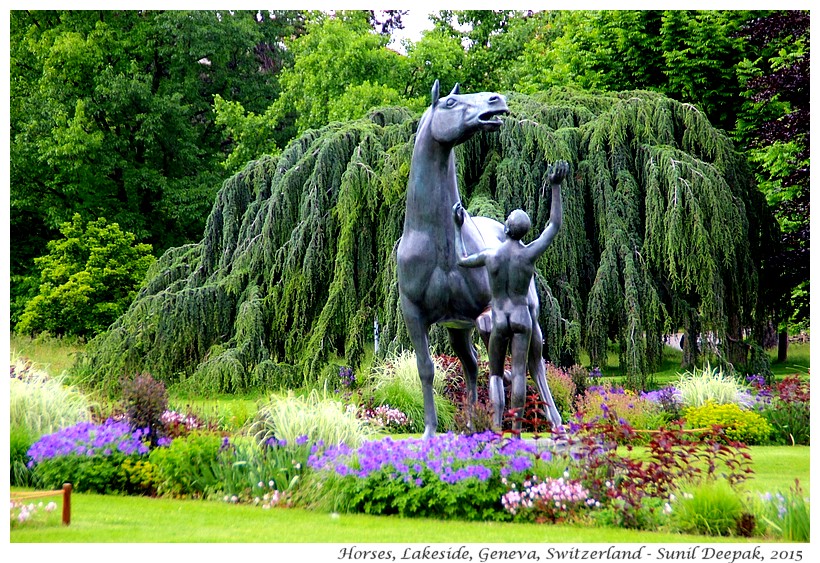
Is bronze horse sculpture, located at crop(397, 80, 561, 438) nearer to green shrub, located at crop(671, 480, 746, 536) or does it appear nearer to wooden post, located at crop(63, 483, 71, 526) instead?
green shrub, located at crop(671, 480, 746, 536)

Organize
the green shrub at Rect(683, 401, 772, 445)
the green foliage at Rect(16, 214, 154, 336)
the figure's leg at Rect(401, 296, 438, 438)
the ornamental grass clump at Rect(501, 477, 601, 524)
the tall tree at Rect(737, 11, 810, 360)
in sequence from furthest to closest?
the green foliage at Rect(16, 214, 154, 336) < the tall tree at Rect(737, 11, 810, 360) < the green shrub at Rect(683, 401, 772, 445) < the figure's leg at Rect(401, 296, 438, 438) < the ornamental grass clump at Rect(501, 477, 601, 524)

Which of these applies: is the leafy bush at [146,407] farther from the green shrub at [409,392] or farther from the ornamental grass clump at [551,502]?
the green shrub at [409,392]

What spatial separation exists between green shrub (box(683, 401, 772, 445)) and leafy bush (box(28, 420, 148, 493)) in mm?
5929

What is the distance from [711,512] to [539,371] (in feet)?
7.88

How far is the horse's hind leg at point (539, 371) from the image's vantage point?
26.4 ft

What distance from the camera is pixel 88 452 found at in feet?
25.7

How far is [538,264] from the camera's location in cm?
1402

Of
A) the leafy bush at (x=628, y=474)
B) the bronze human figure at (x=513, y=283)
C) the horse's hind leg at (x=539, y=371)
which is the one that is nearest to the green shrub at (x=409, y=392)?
the horse's hind leg at (x=539, y=371)

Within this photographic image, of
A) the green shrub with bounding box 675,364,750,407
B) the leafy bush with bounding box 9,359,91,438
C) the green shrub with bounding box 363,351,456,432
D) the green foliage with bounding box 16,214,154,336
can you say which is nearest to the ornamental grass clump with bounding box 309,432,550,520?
the leafy bush with bounding box 9,359,91,438

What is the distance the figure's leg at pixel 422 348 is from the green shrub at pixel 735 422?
3814 mm

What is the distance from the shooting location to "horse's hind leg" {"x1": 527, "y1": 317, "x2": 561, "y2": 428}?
8039mm

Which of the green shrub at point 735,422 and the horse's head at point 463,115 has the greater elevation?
the horse's head at point 463,115

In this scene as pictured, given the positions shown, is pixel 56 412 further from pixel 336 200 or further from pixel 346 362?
pixel 336 200

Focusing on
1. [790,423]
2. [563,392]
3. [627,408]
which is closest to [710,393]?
[790,423]
